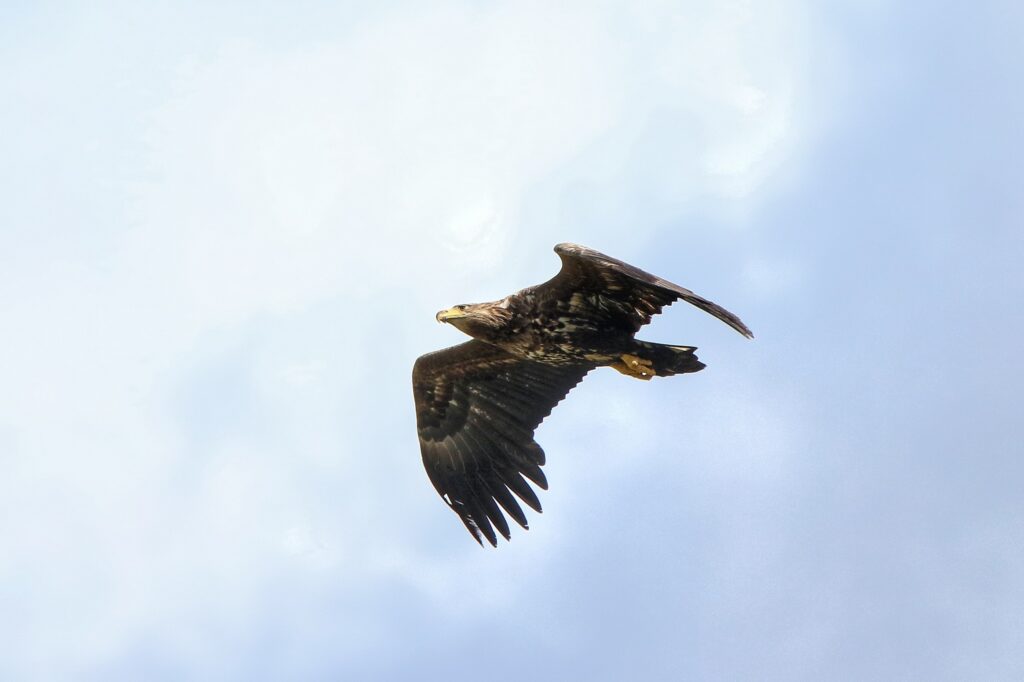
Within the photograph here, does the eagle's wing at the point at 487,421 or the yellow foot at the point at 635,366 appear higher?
the eagle's wing at the point at 487,421

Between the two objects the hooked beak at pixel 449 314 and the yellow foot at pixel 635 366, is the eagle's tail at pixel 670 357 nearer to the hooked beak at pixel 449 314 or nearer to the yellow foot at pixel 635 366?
the yellow foot at pixel 635 366

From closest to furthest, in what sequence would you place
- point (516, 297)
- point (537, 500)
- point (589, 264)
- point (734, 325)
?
point (734, 325)
point (589, 264)
point (516, 297)
point (537, 500)

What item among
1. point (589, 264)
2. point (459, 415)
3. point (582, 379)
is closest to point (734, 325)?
point (589, 264)

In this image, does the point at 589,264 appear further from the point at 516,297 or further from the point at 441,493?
the point at 441,493

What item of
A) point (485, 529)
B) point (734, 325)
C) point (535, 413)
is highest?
point (535, 413)

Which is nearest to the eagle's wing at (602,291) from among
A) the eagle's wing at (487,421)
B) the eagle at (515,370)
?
the eagle at (515,370)

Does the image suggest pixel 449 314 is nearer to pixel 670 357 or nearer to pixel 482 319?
pixel 482 319

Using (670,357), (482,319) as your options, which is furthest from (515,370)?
(670,357)
